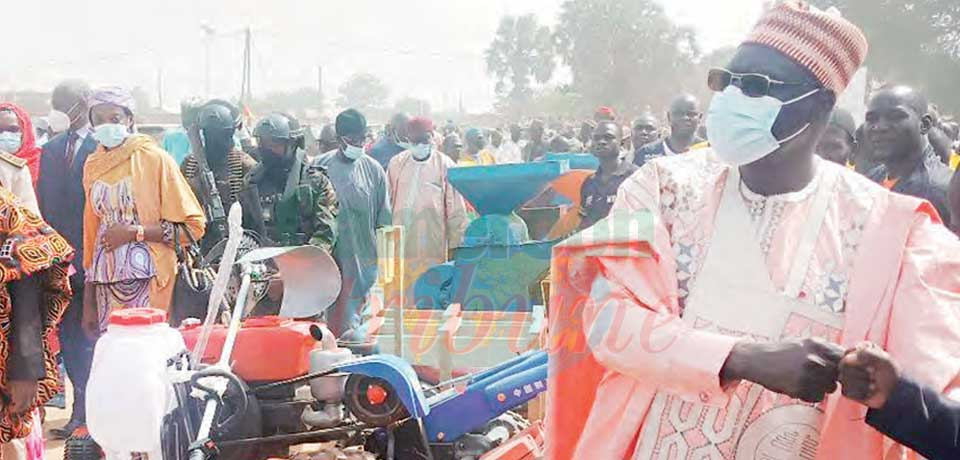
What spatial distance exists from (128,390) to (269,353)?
765 mm

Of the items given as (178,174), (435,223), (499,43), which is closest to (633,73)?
(499,43)

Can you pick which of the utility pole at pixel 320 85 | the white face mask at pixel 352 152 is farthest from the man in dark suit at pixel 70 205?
the utility pole at pixel 320 85

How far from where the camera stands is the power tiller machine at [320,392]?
124 inches

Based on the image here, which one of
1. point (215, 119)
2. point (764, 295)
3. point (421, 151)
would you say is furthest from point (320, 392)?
point (421, 151)

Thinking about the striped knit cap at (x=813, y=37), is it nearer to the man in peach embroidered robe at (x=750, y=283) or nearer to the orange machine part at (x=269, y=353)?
the man in peach embroidered robe at (x=750, y=283)

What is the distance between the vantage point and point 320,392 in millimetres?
3301

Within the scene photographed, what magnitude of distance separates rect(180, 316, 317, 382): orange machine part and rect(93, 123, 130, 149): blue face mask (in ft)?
5.16

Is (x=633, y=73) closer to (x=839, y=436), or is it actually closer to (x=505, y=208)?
(x=505, y=208)

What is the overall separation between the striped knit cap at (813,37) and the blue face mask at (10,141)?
15.4ft

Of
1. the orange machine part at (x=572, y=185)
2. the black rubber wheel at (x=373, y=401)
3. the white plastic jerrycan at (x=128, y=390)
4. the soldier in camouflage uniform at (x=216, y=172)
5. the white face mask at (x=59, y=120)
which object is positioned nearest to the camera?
the white plastic jerrycan at (x=128, y=390)

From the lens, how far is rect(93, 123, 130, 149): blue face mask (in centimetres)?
459

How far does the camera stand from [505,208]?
18.7 ft

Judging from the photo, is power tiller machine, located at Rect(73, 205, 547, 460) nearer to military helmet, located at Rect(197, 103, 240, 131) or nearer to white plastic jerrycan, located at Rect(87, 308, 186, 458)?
white plastic jerrycan, located at Rect(87, 308, 186, 458)

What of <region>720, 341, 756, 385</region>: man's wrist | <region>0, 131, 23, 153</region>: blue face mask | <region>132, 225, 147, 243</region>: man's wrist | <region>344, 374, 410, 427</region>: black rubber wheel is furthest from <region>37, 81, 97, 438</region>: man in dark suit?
<region>720, 341, 756, 385</region>: man's wrist
